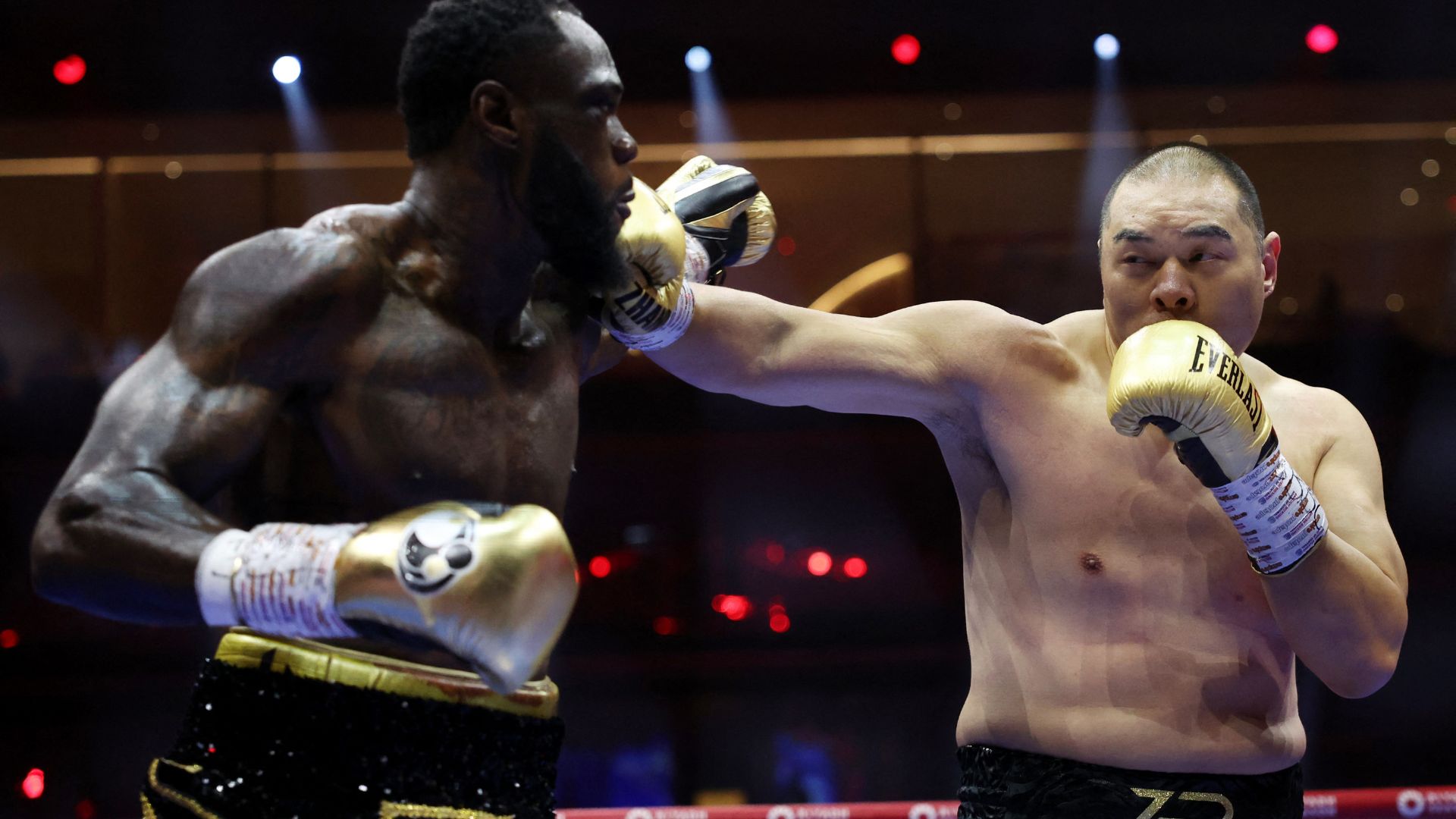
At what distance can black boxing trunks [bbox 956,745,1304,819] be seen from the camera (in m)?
1.80

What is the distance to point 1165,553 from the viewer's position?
1875 millimetres

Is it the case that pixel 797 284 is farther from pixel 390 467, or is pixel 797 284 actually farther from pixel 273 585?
pixel 273 585

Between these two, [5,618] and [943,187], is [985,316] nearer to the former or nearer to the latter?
[943,187]

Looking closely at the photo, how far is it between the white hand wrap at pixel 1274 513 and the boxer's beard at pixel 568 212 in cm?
91

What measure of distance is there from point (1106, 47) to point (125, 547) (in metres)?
4.44

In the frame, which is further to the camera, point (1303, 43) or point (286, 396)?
point (1303, 43)

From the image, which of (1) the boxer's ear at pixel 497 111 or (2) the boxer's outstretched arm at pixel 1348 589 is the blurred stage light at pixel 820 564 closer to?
(2) the boxer's outstretched arm at pixel 1348 589

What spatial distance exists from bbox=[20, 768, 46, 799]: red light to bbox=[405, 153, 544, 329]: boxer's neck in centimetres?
419

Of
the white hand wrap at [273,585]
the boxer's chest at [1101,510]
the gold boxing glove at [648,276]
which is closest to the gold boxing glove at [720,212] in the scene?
the gold boxing glove at [648,276]

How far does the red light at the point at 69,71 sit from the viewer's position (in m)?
4.88

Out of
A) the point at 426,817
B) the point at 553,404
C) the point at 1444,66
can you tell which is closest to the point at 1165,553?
the point at 553,404

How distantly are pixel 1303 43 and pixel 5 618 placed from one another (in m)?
5.38

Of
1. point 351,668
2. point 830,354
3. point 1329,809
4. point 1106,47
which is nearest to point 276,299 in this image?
point 351,668

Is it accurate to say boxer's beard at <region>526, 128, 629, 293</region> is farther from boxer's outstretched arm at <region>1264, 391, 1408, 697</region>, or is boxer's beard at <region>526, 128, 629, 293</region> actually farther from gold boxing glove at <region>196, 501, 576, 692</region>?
boxer's outstretched arm at <region>1264, 391, 1408, 697</region>
